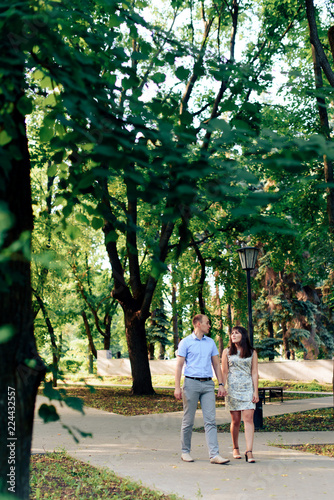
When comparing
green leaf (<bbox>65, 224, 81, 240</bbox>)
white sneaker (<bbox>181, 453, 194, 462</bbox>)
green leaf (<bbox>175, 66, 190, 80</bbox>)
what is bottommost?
white sneaker (<bbox>181, 453, 194, 462</bbox>)

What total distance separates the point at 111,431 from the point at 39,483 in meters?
4.78

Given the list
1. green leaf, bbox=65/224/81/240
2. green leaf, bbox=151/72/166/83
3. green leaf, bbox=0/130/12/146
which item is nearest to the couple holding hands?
green leaf, bbox=65/224/81/240

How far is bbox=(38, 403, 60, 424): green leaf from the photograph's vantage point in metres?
2.94

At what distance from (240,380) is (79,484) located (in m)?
2.65

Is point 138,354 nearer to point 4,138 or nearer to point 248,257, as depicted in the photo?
point 248,257

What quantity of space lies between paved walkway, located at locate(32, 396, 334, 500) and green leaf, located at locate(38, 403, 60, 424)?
105 cm

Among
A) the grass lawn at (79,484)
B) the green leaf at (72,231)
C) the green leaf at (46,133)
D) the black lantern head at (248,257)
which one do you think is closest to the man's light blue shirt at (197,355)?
the grass lawn at (79,484)

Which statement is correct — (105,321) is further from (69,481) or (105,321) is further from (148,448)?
(69,481)

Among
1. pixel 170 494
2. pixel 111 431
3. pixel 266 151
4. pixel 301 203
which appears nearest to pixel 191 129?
pixel 266 151

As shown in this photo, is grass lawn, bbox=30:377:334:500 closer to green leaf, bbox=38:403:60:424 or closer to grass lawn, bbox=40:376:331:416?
green leaf, bbox=38:403:60:424

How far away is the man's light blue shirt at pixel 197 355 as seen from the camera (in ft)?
25.8

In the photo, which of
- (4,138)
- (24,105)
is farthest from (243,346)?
(4,138)

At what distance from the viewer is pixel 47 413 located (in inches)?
116

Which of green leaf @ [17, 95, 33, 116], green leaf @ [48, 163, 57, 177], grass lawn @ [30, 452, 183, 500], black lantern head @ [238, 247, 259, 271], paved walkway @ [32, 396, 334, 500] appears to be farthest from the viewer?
black lantern head @ [238, 247, 259, 271]
